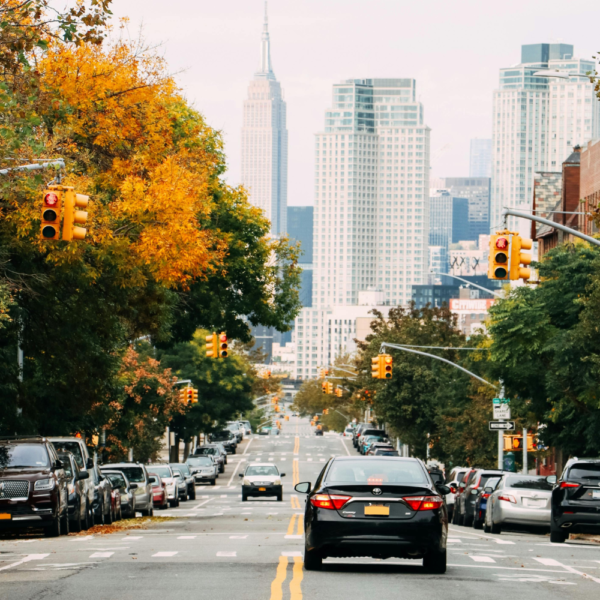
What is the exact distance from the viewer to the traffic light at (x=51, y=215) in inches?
727

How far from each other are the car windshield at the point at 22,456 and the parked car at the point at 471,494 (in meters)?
13.5

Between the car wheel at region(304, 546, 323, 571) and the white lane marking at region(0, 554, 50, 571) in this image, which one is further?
the white lane marking at region(0, 554, 50, 571)

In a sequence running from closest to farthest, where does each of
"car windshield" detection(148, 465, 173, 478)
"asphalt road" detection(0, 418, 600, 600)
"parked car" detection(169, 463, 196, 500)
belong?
"asphalt road" detection(0, 418, 600, 600), "car windshield" detection(148, 465, 173, 478), "parked car" detection(169, 463, 196, 500)

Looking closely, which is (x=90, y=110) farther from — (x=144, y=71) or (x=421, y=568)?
(x=421, y=568)

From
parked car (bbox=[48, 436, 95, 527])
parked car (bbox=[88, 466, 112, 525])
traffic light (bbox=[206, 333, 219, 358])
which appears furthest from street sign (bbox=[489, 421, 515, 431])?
parked car (bbox=[48, 436, 95, 527])

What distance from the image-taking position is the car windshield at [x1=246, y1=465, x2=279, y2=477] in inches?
1966

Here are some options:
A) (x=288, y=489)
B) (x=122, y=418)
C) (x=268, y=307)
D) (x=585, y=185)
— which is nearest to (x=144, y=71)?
(x=268, y=307)

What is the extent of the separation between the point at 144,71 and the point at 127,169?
2.74m

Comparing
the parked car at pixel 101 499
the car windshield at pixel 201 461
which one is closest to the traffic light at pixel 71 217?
the parked car at pixel 101 499

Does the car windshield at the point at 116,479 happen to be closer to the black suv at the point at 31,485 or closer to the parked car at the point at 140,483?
the parked car at the point at 140,483

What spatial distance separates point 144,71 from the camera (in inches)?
1056

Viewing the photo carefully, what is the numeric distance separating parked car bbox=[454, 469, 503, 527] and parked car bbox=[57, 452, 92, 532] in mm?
11576

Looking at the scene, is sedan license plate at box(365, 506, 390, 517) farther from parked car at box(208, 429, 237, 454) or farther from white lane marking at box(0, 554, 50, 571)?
parked car at box(208, 429, 237, 454)

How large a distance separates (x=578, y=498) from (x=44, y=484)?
993cm
